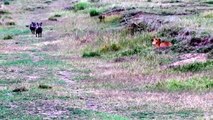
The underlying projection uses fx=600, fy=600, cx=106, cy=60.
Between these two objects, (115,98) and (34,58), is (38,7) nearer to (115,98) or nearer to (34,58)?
(34,58)

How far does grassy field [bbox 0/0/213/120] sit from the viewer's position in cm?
1559

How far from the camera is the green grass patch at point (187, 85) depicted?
1873 cm

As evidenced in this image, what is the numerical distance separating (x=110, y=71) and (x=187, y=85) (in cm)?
471

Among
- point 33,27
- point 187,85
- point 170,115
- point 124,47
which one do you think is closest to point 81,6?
point 33,27

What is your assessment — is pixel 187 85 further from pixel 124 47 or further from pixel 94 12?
pixel 94 12

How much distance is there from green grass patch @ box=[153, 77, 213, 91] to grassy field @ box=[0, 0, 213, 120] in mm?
31

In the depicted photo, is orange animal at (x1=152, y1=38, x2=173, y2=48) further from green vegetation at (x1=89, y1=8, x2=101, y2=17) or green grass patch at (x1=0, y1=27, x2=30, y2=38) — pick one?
green vegetation at (x1=89, y1=8, x2=101, y2=17)

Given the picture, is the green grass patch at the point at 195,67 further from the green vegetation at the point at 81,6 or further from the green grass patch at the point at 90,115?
the green vegetation at the point at 81,6

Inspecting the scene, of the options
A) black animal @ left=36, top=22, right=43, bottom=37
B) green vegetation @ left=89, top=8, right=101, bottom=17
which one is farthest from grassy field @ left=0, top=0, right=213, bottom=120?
green vegetation @ left=89, top=8, right=101, bottom=17

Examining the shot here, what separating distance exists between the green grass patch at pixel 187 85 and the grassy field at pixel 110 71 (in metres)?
0.03

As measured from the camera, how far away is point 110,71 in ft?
75.5

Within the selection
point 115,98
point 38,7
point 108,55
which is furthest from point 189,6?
point 115,98

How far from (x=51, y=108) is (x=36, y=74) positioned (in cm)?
686

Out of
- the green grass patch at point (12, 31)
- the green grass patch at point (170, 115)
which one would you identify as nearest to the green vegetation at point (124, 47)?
the green grass patch at point (12, 31)
